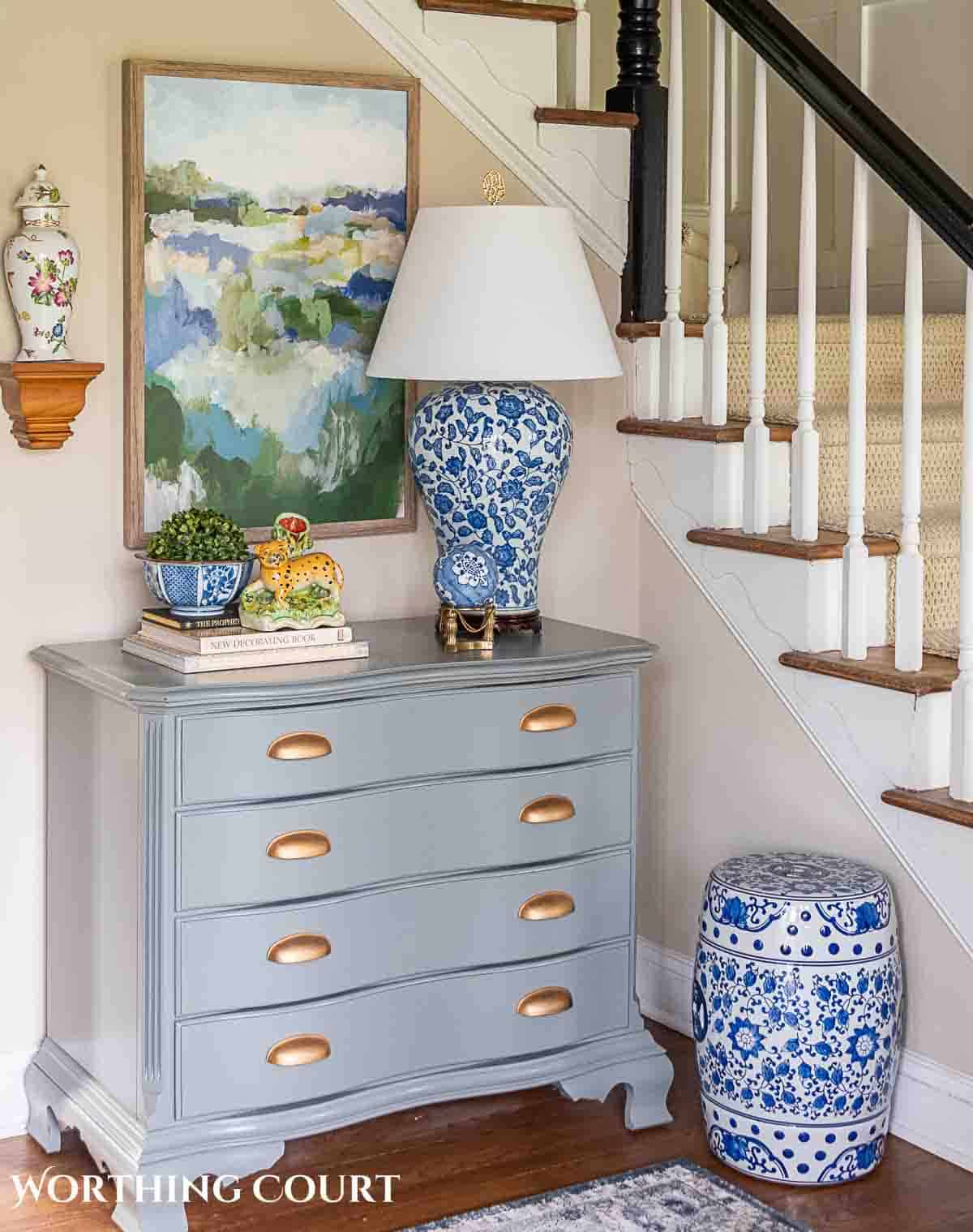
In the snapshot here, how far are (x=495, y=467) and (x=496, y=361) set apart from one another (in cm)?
23

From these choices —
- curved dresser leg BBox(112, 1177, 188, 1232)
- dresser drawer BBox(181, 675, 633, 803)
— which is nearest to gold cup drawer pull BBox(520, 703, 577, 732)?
dresser drawer BBox(181, 675, 633, 803)

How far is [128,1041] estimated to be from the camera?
2607 mm

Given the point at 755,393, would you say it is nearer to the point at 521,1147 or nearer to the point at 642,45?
the point at 642,45

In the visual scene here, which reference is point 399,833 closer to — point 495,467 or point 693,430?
point 495,467

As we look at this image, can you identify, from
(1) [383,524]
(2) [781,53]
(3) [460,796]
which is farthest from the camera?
(1) [383,524]

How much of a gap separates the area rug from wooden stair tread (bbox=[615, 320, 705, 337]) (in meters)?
1.51

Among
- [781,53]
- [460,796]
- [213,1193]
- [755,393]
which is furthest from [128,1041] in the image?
[781,53]

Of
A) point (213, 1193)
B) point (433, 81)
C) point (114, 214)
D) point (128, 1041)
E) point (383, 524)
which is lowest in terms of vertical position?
point (213, 1193)

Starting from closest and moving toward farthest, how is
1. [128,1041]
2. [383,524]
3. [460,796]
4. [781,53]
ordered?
[128,1041]
[460,796]
[781,53]
[383,524]

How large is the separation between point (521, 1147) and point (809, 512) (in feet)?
3.89

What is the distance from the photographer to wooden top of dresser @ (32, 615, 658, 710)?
2.53 meters

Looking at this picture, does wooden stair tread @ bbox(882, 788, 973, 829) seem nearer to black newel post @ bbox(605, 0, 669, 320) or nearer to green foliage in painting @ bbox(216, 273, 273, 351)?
black newel post @ bbox(605, 0, 669, 320)

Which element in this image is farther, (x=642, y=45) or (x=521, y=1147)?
(x=642, y=45)

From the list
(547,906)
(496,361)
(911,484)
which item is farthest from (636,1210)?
(496,361)
